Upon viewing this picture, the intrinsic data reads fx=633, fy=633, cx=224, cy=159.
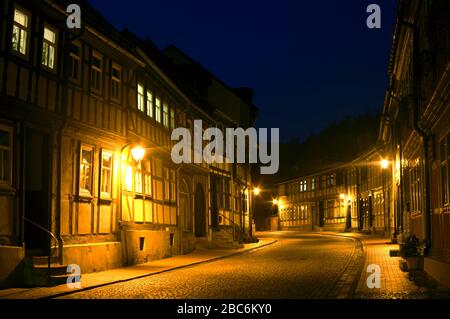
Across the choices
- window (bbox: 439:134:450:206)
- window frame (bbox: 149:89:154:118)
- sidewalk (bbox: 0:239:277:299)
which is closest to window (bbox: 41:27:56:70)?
sidewalk (bbox: 0:239:277:299)

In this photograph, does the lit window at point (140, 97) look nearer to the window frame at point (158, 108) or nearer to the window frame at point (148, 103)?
the window frame at point (148, 103)

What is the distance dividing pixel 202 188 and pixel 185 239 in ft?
15.2

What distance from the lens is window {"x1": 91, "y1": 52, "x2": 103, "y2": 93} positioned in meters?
18.8

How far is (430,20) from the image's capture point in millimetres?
14531

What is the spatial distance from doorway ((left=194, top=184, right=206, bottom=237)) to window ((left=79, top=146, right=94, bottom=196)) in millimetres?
13586

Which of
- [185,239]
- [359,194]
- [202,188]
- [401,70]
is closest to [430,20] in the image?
[401,70]

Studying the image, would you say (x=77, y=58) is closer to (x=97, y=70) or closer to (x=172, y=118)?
(x=97, y=70)

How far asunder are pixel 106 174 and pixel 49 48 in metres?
4.65

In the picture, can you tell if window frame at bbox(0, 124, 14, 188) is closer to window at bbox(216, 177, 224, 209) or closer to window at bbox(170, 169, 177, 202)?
window at bbox(170, 169, 177, 202)

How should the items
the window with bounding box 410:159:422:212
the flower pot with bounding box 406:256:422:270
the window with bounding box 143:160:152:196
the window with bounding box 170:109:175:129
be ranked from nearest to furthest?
the flower pot with bounding box 406:256:422:270, the window with bounding box 410:159:422:212, the window with bounding box 143:160:152:196, the window with bounding box 170:109:175:129

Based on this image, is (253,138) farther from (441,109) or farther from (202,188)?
(441,109)

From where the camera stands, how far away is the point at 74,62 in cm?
1777

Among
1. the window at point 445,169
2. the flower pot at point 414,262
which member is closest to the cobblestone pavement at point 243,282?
the flower pot at point 414,262

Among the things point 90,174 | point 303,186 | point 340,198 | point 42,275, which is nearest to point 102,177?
point 90,174
